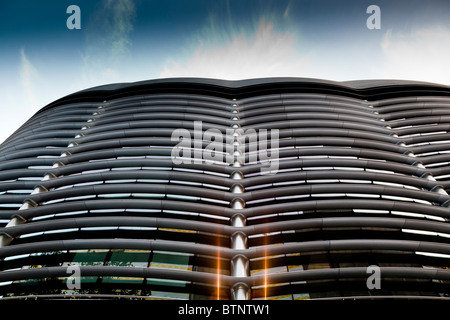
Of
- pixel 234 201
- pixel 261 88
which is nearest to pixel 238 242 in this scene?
pixel 234 201

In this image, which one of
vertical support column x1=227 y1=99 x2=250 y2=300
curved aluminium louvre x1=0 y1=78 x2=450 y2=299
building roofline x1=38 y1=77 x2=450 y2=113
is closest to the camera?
vertical support column x1=227 y1=99 x2=250 y2=300

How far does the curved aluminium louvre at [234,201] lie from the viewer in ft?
38.3

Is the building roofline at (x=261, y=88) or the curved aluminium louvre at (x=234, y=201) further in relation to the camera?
the building roofline at (x=261, y=88)

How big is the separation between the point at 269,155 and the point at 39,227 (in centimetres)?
1097

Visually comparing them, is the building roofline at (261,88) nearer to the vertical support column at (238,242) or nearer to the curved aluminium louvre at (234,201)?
the curved aluminium louvre at (234,201)

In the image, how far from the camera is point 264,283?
36.1 feet

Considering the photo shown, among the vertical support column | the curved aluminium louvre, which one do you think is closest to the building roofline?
the curved aluminium louvre

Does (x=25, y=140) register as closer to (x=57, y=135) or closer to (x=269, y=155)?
(x=57, y=135)

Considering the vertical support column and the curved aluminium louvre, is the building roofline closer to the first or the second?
the curved aluminium louvre

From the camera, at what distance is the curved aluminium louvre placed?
38.3ft

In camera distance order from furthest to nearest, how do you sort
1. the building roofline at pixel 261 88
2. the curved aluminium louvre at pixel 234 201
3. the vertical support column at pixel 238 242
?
the building roofline at pixel 261 88
the curved aluminium louvre at pixel 234 201
the vertical support column at pixel 238 242

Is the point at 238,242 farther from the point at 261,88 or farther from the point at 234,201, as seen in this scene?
the point at 261,88

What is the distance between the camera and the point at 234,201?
1450 cm

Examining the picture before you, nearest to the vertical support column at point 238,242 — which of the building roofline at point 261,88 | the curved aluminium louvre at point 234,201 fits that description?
the curved aluminium louvre at point 234,201
